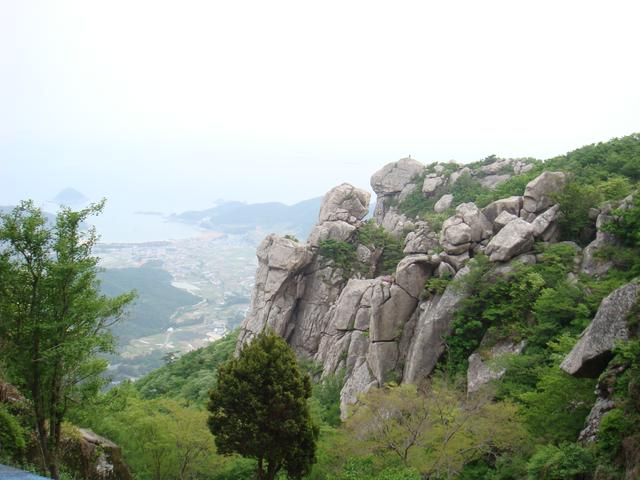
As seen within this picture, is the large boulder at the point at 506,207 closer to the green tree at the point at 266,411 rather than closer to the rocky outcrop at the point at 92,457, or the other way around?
the green tree at the point at 266,411

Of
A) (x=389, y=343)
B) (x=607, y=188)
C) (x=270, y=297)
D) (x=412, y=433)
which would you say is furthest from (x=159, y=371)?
(x=607, y=188)

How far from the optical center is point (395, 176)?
2202 inches

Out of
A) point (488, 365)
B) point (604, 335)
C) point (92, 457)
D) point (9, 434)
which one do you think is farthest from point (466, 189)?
Answer: point (9, 434)

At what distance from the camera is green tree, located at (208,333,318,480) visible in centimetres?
1733

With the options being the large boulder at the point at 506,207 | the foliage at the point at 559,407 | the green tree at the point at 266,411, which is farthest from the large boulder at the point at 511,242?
the green tree at the point at 266,411

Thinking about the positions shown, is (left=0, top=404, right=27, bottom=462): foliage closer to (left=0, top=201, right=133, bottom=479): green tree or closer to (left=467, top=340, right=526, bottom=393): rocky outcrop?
(left=0, top=201, right=133, bottom=479): green tree

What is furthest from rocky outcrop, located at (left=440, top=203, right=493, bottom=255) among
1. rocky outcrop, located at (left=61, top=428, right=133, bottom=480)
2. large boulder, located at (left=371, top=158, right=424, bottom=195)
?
large boulder, located at (left=371, top=158, right=424, bottom=195)

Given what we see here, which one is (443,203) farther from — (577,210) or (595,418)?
(595,418)

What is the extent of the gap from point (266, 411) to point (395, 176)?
41966 millimetres

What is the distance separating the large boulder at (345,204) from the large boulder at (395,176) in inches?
453

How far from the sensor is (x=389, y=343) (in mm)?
25859

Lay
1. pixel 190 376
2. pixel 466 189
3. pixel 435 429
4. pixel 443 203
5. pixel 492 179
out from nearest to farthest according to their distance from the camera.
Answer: pixel 435 429 < pixel 190 376 < pixel 443 203 < pixel 466 189 < pixel 492 179

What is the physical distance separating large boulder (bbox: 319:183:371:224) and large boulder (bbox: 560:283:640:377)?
27.5m

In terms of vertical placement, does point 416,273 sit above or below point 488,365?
above
